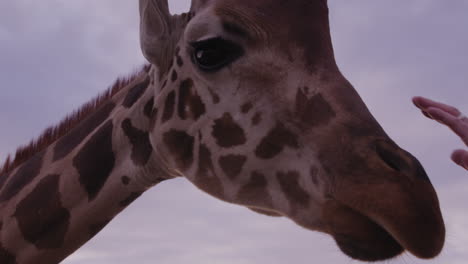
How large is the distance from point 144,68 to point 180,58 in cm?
85

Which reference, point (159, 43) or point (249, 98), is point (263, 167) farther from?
point (159, 43)

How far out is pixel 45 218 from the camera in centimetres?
315

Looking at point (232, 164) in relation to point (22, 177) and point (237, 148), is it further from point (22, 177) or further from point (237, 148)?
point (22, 177)

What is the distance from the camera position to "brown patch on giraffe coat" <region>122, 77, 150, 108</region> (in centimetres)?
333

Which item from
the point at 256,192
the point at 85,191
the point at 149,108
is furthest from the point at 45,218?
the point at 256,192

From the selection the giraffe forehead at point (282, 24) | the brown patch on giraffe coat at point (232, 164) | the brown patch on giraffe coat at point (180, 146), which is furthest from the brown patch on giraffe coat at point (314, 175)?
the brown patch on giraffe coat at point (180, 146)

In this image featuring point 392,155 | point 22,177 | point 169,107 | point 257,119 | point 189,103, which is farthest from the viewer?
point 22,177

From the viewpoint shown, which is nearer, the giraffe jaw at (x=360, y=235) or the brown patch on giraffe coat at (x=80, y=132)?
the giraffe jaw at (x=360, y=235)

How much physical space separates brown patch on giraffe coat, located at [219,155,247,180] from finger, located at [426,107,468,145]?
96 centimetres

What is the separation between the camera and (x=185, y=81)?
2.84 m

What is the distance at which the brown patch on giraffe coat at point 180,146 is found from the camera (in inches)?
110

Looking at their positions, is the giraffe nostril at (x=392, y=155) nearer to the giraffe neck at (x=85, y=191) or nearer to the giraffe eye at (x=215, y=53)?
the giraffe eye at (x=215, y=53)

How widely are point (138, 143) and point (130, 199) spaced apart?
37cm

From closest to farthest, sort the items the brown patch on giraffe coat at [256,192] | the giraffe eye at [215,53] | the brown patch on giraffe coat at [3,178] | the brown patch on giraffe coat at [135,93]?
1. the brown patch on giraffe coat at [256,192]
2. the giraffe eye at [215,53]
3. the brown patch on giraffe coat at [135,93]
4. the brown patch on giraffe coat at [3,178]
